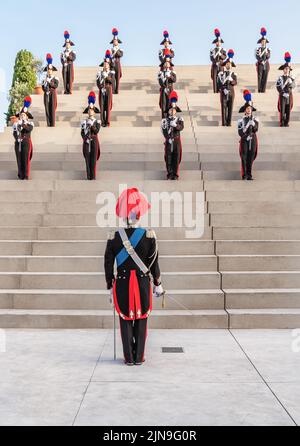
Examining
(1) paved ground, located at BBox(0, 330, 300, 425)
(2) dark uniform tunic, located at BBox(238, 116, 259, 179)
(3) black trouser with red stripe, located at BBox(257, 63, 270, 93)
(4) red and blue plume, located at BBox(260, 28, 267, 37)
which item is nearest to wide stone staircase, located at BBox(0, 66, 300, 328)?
(2) dark uniform tunic, located at BBox(238, 116, 259, 179)

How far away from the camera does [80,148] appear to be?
591 inches

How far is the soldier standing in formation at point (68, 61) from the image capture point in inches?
792

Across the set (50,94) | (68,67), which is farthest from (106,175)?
(68,67)

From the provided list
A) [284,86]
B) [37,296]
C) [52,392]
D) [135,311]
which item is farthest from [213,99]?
[52,392]

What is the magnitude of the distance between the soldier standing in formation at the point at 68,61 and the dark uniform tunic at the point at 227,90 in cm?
676

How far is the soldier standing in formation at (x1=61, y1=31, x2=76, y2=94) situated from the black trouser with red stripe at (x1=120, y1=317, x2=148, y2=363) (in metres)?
16.1

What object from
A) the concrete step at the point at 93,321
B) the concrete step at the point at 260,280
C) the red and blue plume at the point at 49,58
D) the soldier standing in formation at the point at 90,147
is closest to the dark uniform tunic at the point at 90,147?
the soldier standing in formation at the point at 90,147

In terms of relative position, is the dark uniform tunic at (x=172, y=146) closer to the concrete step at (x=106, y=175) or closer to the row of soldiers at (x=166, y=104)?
the row of soldiers at (x=166, y=104)

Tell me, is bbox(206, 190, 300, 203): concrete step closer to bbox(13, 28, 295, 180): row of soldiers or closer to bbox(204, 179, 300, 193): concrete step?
bbox(204, 179, 300, 193): concrete step

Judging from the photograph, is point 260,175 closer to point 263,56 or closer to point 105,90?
point 105,90

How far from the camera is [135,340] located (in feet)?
19.8

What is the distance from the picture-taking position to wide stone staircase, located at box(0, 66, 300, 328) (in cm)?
827

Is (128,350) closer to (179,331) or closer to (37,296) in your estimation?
(179,331)

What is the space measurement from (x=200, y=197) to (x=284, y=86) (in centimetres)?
646
